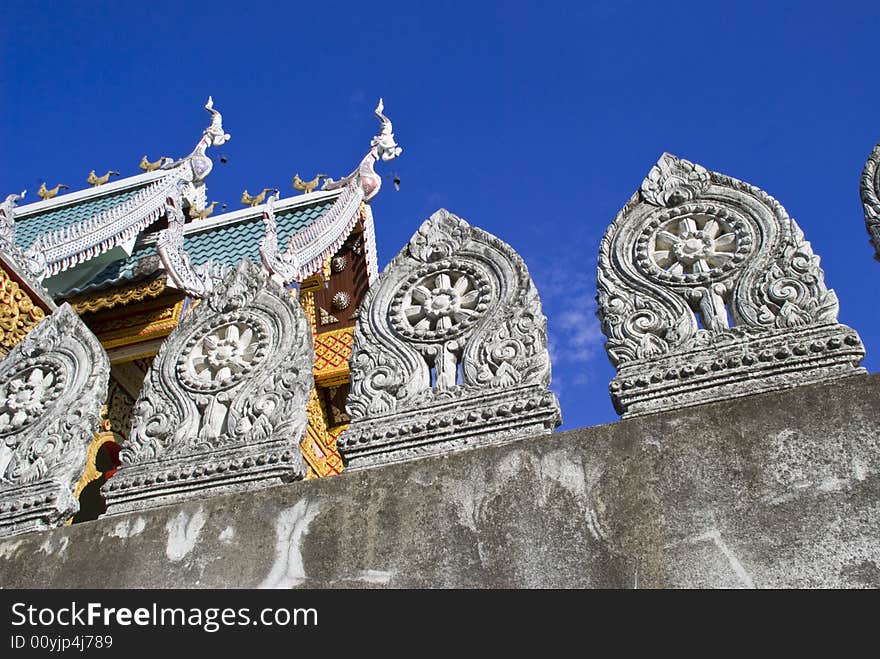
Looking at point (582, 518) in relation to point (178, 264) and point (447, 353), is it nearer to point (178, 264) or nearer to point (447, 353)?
point (447, 353)

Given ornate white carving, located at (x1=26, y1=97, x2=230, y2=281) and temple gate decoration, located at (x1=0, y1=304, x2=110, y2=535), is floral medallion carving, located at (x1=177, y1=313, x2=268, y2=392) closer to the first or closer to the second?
temple gate decoration, located at (x1=0, y1=304, x2=110, y2=535)

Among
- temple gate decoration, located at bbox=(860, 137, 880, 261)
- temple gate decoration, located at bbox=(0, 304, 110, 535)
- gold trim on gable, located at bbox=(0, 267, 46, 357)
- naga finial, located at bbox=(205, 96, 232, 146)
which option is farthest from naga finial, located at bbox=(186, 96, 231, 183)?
temple gate decoration, located at bbox=(860, 137, 880, 261)

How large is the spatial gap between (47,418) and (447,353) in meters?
2.05

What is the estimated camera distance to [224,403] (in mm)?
4457

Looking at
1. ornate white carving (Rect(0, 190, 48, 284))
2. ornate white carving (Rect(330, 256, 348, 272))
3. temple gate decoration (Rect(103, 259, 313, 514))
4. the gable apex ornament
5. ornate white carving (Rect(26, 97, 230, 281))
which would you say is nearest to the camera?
temple gate decoration (Rect(103, 259, 313, 514))

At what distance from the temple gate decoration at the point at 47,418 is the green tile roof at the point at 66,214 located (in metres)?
7.28

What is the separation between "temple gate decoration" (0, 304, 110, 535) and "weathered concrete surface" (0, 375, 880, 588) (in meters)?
0.46

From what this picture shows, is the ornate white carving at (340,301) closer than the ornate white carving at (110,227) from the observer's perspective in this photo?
No

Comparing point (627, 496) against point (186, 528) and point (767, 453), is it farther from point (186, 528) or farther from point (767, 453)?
point (186, 528)

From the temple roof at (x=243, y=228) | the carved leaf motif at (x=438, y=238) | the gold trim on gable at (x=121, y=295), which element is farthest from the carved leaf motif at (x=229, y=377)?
the temple roof at (x=243, y=228)

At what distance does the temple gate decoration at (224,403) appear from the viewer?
13.5 ft

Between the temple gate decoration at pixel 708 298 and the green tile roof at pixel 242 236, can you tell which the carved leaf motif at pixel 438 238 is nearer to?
the temple gate decoration at pixel 708 298

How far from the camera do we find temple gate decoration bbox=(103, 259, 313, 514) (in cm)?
412

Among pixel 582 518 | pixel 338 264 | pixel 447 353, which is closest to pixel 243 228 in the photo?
pixel 338 264
